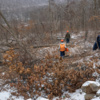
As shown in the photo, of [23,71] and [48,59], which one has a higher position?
[48,59]

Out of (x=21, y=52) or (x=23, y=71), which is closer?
(x=23, y=71)

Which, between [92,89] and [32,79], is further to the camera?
[32,79]

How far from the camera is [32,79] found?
4512 millimetres

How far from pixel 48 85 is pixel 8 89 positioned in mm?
1914

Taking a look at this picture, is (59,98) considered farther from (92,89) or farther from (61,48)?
(61,48)

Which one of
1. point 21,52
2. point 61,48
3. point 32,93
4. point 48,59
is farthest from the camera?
point 61,48

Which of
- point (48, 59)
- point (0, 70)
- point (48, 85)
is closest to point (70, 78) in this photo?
point (48, 85)

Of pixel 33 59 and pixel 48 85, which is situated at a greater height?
pixel 33 59

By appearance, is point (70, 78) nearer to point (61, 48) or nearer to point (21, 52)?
point (61, 48)

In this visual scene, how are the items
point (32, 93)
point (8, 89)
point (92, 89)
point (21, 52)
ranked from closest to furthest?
point (92, 89), point (32, 93), point (8, 89), point (21, 52)

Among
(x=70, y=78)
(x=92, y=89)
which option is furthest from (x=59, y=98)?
(x=92, y=89)

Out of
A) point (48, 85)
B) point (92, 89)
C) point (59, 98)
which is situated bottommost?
point (59, 98)

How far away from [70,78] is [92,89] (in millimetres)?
1077

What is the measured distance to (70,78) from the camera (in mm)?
4418
